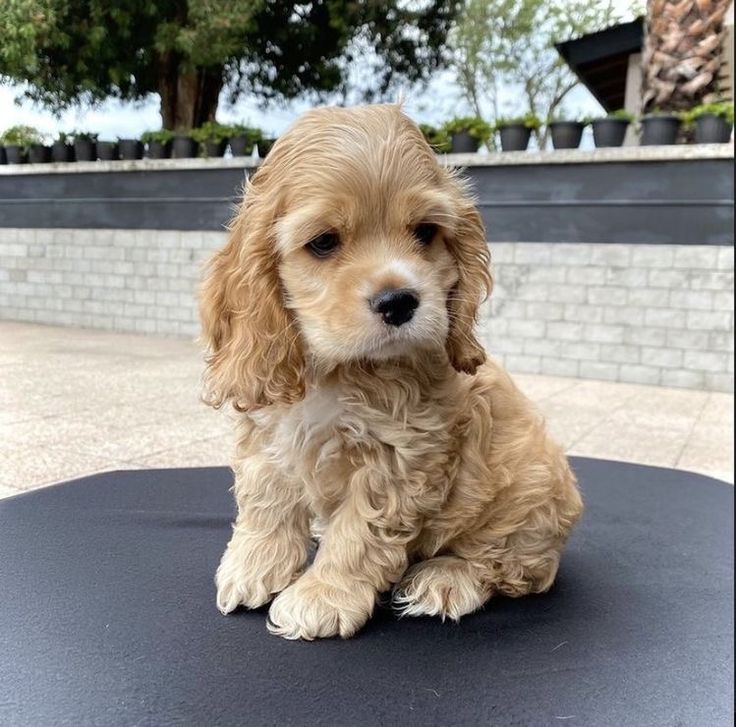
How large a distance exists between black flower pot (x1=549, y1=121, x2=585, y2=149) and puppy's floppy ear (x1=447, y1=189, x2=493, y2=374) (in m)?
6.01

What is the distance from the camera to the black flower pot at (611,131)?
7070 mm

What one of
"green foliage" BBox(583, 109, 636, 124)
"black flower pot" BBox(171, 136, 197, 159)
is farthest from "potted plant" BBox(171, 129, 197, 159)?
"green foliage" BBox(583, 109, 636, 124)

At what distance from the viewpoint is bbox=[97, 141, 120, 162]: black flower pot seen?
708 centimetres

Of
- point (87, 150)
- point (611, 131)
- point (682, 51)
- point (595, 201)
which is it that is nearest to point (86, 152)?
point (87, 150)

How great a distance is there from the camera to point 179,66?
5867 millimetres

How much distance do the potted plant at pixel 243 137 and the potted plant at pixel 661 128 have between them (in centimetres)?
424

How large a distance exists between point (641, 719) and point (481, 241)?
115 cm

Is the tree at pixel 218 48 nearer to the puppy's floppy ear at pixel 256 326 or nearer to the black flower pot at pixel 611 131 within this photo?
the puppy's floppy ear at pixel 256 326

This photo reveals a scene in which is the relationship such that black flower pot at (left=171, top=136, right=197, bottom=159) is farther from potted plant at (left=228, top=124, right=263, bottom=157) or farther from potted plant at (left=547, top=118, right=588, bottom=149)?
potted plant at (left=547, top=118, right=588, bottom=149)

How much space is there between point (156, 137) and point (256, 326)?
7.36 metres

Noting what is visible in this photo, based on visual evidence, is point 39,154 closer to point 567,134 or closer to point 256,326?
point 256,326

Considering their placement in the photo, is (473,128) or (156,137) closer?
(473,128)

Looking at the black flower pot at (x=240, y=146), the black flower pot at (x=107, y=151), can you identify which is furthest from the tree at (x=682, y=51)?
the black flower pot at (x=107, y=151)

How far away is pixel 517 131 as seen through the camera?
24.2 feet
